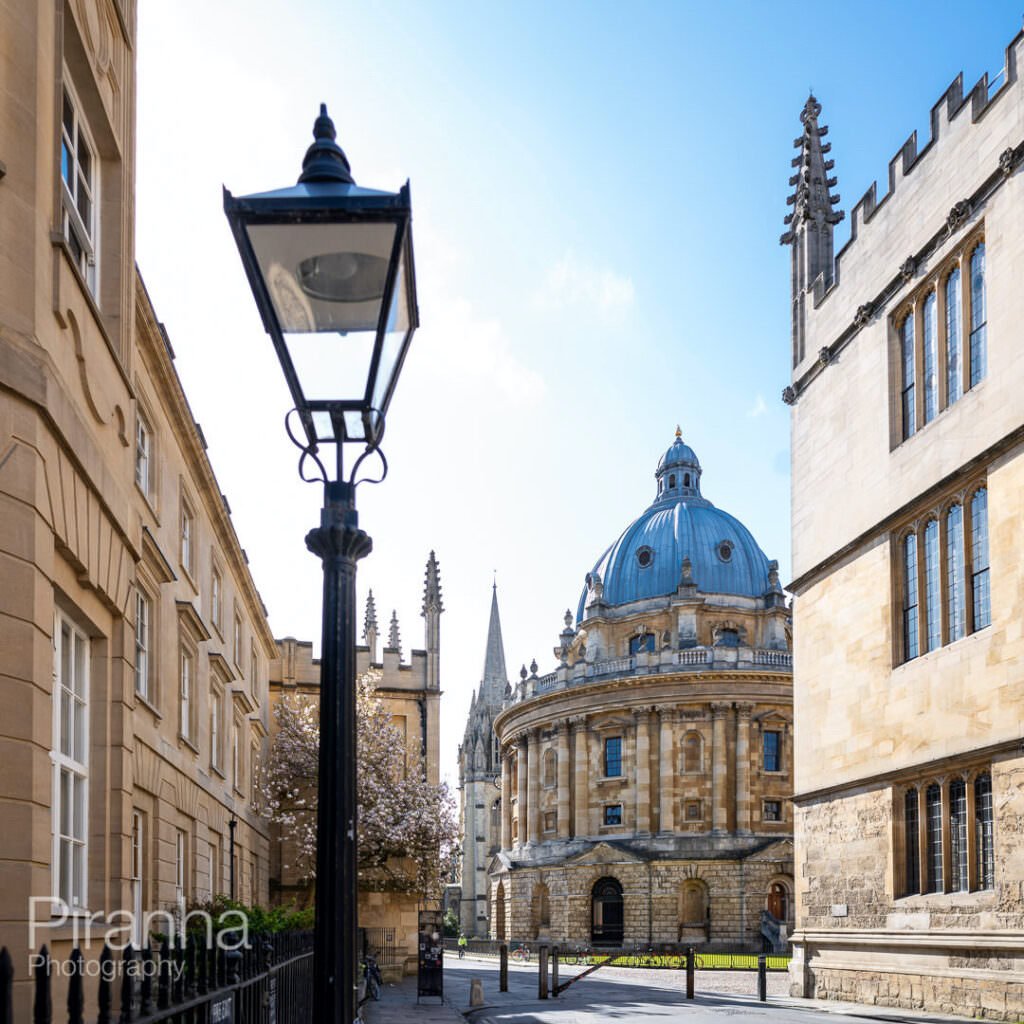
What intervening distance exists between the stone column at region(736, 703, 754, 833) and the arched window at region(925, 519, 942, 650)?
4459 cm

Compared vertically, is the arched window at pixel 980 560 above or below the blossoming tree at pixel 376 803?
above

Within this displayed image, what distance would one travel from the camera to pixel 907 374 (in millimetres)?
23531

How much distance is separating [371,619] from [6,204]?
129ft

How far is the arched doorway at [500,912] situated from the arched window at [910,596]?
5594 cm

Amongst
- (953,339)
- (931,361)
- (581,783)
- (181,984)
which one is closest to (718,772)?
(581,783)

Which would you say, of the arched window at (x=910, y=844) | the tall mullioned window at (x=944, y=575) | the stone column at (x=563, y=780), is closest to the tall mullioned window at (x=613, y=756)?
the stone column at (x=563, y=780)

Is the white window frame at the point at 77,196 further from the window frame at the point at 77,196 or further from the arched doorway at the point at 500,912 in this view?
the arched doorway at the point at 500,912

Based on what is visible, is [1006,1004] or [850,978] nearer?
[1006,1004]

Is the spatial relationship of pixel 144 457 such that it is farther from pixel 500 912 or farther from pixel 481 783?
pixel 481 783

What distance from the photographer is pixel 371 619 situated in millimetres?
45562

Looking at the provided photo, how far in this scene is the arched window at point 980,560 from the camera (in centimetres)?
2033

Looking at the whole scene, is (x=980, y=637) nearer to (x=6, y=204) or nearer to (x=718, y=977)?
(x=6, y=204)

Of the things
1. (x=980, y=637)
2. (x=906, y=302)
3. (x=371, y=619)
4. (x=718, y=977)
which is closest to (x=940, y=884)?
(x=980, y=637)

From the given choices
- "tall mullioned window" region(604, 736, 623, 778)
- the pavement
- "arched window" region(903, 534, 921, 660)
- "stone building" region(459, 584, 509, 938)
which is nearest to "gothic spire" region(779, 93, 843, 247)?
"arched window" region(903, 534, 921, 660)
